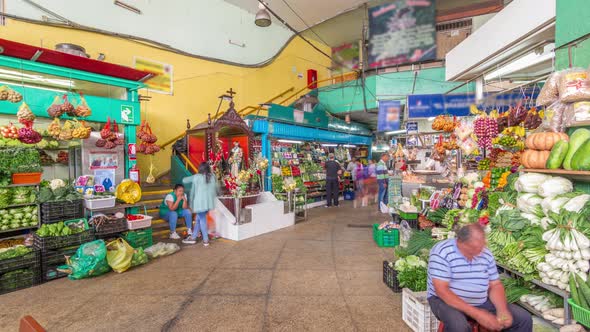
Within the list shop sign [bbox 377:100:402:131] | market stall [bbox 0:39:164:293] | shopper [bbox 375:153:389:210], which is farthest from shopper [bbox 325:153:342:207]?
market stall [bbox 0:39:164:293]

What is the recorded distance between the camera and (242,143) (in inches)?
357

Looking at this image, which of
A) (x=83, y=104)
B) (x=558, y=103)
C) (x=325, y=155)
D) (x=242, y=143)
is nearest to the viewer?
(x=558, y=103)

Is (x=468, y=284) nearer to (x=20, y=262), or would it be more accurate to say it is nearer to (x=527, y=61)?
(x=527, y=61)

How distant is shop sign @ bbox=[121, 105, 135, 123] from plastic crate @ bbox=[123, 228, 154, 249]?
2.52 meters

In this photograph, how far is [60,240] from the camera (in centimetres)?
458

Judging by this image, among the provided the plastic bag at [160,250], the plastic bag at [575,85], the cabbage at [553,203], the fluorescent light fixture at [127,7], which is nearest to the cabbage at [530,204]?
the cabbage at [553,203]

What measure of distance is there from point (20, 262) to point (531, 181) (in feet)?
21.3

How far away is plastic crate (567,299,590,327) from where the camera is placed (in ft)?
6.87

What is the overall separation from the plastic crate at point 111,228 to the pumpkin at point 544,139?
20.2 ft

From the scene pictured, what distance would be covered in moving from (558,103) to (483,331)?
7.71 feet

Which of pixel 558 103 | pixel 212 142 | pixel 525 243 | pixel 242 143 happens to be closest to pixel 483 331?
pixel 525 243

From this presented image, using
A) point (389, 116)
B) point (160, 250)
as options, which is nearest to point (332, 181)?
point (389, 116)

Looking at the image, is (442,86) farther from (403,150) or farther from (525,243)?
(525,243)

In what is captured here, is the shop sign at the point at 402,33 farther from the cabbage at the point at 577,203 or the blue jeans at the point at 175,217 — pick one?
the cabbage at the point at 577,203
